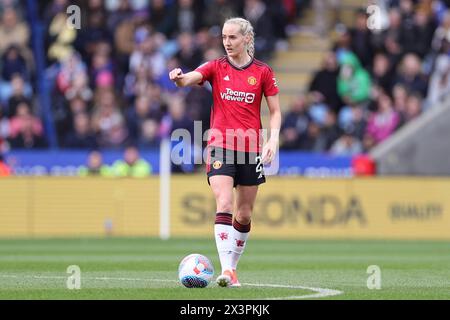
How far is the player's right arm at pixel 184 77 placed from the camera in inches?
446

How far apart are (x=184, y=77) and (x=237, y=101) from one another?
0.59 m

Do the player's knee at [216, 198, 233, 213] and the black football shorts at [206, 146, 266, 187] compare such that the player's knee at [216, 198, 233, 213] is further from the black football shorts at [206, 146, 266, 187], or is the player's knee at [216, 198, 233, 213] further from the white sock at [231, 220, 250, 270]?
the white sock at [231, 220, 250, 270]

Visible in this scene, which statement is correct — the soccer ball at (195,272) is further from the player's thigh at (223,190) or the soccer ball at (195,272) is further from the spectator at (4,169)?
the spectator at (4,169)

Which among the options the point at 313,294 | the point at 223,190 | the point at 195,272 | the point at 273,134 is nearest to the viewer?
the point at 313,294

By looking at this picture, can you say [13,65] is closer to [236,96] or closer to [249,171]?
[236,96]

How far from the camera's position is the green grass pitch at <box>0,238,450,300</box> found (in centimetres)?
1088

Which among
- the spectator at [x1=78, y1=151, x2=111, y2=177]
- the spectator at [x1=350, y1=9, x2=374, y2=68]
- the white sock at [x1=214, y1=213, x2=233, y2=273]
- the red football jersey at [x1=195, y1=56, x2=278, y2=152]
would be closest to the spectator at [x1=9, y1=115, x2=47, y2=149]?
the spectator at [x1=78, y1=151, x2=111, y2=177]

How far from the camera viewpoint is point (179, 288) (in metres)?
11.4

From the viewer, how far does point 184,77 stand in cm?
1155

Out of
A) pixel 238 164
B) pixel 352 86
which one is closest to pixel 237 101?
pixel 238 164

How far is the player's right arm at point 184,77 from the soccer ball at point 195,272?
1.54 m

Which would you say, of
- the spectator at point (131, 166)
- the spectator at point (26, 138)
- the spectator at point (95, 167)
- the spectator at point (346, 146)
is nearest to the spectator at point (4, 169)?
the spectator at point (26, 138)

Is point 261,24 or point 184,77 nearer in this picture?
point 184,77
